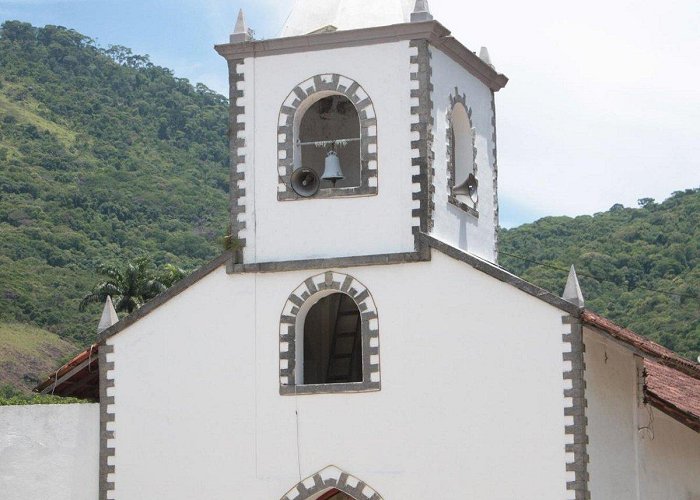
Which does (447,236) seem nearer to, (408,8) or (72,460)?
(408,8)

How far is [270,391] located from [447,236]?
3690 millimetres

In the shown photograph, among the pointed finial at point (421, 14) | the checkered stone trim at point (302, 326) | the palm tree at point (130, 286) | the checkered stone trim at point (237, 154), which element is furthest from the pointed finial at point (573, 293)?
the palm tree at point (130, 286)

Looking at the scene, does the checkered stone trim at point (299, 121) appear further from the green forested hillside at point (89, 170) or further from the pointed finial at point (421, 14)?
the green forested hillside at point (89, 170)

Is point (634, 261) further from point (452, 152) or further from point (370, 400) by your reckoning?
point (370, 400)

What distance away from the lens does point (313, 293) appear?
80.1 ft

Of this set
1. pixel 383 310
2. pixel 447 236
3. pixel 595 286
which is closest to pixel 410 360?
pixel 383 310

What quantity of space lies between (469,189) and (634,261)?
21748 mm

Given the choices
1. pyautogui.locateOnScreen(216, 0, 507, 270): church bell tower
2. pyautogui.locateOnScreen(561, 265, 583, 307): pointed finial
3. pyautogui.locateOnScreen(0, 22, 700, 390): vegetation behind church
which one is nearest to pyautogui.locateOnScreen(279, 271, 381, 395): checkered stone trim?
pyautogui.locateOnScreen(216, 0, 507, 270): church bell tower

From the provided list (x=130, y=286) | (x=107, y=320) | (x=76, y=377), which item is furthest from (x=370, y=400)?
(x=130, y=286)

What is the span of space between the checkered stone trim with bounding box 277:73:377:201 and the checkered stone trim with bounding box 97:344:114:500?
12.3ft

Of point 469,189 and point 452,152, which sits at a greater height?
point 452,152

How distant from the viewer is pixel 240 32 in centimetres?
2564

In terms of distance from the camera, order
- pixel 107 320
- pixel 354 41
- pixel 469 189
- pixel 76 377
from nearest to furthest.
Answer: pixel 354 41, pixel 107 320, pixel 76 377, pixel 469 189

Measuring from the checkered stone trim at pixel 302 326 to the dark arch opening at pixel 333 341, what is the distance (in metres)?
1.93
